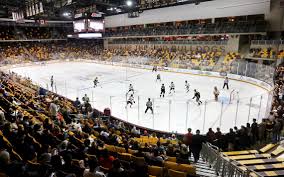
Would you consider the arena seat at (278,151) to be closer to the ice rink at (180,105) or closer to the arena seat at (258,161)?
the arena seat at (258,161)

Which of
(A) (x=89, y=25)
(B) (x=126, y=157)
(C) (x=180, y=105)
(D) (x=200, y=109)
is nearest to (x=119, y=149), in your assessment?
(B) (x=126, y=157)

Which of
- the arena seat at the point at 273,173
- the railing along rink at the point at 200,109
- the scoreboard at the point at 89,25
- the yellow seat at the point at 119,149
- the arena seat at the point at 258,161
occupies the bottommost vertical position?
A: the railing along rink at the point at 200,109

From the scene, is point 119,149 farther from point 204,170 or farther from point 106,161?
point 204,170

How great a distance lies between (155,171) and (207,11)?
31.4 m

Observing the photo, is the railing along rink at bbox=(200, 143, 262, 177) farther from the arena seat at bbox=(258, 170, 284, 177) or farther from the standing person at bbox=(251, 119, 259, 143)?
the standing person at bbox=(251, 119, 259, 143)

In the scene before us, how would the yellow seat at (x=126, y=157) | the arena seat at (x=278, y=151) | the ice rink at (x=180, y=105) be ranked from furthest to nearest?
the ice rink at (x=180, y=105) → the arena seat at (x=278, y=151) → the yellow seat at (x=126, y=157)

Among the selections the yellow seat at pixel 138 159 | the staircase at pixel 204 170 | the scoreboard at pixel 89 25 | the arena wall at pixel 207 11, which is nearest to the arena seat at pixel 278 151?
the staircase at pixel 204 170

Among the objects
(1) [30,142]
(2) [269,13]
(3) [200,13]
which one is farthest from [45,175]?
(3) [200,13]

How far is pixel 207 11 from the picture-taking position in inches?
1280

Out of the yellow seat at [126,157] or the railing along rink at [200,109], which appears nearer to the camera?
the yellow seat at [126,157]

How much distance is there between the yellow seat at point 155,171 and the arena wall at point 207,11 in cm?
2773

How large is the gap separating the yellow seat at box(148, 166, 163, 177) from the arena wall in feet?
91.0

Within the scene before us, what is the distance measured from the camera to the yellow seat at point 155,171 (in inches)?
204

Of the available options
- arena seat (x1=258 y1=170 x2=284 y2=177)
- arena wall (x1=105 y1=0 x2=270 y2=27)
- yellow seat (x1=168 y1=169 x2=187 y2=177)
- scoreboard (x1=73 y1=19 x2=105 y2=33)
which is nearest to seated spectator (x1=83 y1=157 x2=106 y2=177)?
yellow seat (x1=168 y1=169 x2=187 y2=177)
